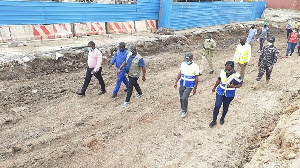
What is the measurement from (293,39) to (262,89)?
5.38 m

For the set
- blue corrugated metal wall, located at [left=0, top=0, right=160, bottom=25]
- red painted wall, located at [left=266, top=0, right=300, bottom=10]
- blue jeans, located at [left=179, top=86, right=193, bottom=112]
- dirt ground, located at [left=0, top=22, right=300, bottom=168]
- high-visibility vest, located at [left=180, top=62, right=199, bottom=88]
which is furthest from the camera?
red painted wall, located at [left=266, top=0, right=300, bottom=10]

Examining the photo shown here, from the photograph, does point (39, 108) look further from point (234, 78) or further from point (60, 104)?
point (234, 78)

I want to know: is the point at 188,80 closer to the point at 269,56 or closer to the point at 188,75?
the point at 188,75

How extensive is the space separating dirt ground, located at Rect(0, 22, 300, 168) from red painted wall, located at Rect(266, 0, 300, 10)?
1977 centimetres

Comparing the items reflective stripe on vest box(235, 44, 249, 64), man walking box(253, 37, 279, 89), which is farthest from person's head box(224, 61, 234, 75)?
reflective stripe on vest box(235, 44, 249, 64)

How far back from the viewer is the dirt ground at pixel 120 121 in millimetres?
5230

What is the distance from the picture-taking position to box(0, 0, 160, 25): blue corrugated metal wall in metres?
10.8

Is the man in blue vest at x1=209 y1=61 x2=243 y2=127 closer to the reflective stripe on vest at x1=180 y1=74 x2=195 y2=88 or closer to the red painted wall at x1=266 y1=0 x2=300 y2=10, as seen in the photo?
the reflective stripe on vest at x1=180 y1=74 x2=195 y2=88

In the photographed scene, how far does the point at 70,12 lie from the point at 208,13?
10947mm

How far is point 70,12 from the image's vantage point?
1249 centimetres

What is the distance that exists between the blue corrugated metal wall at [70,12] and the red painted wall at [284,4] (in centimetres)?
1749

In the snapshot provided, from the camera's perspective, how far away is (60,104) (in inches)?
293

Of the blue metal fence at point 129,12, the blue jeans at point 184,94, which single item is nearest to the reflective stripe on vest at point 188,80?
the blue jeans at point 184,94

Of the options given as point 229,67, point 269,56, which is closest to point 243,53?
point 269,56
